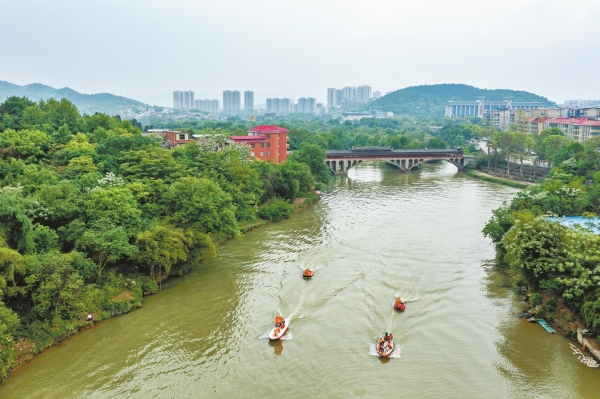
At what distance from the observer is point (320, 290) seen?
832 inches

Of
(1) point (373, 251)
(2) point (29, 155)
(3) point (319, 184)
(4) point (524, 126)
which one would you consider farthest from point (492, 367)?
(4) point (524, 126)

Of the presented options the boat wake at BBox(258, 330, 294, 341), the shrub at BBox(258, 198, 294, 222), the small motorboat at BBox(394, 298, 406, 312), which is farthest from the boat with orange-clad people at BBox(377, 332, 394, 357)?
the shrub at BBox(258, 198, 294, 222)

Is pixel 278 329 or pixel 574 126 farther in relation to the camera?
pixel 574 126

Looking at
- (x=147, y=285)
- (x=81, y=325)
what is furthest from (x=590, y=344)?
(x=81, y=325)

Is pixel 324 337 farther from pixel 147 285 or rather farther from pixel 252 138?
pixel 252 138

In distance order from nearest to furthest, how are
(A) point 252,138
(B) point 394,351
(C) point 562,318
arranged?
1. (B) point 394,351
2. (C) point 562,318
3. (A) point 252,138

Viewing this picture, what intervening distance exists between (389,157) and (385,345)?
4566cm

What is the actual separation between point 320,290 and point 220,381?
7.33m

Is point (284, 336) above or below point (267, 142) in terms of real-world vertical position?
below

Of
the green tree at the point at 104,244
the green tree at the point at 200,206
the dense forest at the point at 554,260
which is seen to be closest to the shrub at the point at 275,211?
the green tree at the point at 200,206

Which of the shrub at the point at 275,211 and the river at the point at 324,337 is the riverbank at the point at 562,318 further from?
the shrub at the point at 275,211

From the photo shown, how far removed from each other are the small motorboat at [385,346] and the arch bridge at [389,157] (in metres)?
42.5

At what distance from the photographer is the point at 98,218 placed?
2022cm

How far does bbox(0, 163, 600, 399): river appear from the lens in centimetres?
1442
